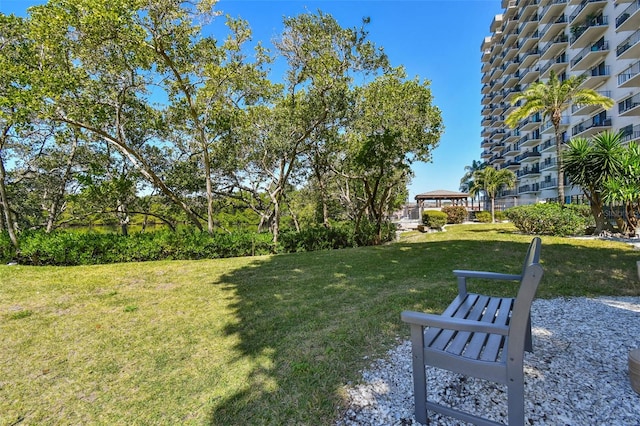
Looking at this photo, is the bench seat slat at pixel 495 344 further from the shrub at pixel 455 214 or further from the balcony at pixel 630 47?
the balcony at pixel 630 47

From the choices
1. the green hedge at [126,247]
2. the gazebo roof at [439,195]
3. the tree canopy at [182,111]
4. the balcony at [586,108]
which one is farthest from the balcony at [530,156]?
the green hedge at [126,247]

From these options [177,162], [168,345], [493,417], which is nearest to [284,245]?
[177,162]

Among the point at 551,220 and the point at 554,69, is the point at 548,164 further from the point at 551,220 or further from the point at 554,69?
the point at 551,220

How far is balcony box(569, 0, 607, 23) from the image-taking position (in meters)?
27.3

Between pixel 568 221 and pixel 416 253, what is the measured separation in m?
7.97

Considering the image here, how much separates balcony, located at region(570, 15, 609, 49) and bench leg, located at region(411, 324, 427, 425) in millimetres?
38369

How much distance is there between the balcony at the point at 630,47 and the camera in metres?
22.4

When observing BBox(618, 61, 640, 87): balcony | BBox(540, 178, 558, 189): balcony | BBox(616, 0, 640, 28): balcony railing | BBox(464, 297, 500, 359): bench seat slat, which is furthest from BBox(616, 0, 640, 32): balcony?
BBox(464, 297, 500, 359): bench seat slat

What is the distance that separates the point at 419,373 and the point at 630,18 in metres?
33.5

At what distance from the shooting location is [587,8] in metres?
28.1

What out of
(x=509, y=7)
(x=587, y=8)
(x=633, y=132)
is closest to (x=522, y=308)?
(x=633, y=132)

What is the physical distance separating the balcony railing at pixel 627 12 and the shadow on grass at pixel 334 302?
25803 mm

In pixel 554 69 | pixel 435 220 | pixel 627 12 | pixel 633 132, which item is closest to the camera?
pixel 435 220

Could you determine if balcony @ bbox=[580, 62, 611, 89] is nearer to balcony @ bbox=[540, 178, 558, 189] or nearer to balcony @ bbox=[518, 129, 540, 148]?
balcony @ bbox=[540, 178, 558, 189]
